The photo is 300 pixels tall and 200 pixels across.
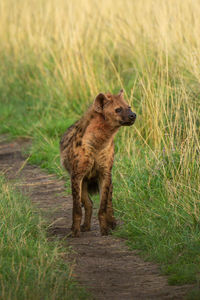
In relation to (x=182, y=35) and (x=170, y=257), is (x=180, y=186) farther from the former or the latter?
(x=182, y=35)

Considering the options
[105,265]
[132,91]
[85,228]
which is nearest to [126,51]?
[132,91]

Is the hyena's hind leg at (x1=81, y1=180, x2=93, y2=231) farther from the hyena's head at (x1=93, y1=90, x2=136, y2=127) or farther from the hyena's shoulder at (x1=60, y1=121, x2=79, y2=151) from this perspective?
the hyena's head at (x1=93, y1=90, x2=136, y2=127)

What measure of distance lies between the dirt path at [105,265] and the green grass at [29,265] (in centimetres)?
14

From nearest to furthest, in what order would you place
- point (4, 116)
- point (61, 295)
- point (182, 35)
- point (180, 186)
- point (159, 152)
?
1. point (61, 295)
2. point (180, 186)
3. point (159, 152)
4. point (182, 35)
5. point (4, 116)

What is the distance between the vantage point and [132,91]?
6336 millimetres

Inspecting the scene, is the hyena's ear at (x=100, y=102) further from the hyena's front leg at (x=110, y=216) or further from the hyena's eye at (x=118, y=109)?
the hyena's front leg at (x=110, y=216)

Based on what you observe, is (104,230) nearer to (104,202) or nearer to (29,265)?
(104,202)

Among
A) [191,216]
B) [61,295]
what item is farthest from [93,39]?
[61,295]

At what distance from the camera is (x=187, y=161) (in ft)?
16.7

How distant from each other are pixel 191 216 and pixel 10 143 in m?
4.19

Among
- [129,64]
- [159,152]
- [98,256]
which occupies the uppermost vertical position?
[129,64]

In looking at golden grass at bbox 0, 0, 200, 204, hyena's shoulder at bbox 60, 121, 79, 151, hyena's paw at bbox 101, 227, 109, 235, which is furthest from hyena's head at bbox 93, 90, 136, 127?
hyena's paw at bbox 101, 227, 109, 235

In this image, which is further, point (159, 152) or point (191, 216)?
point (159, 152)

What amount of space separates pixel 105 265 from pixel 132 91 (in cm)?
261
